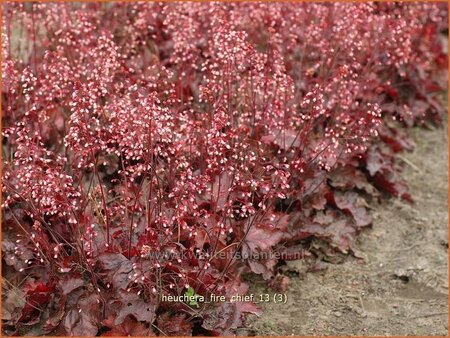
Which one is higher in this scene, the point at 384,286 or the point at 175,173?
the point at 175,173

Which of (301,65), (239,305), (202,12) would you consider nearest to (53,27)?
(202,12)

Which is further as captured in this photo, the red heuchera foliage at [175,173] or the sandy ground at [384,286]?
the sandy ground at [384,286]

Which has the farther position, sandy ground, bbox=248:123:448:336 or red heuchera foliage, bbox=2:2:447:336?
sandy ground, bbox=248:123:448:336

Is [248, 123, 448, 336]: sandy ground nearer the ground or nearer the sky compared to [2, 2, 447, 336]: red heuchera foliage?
nearer the ground

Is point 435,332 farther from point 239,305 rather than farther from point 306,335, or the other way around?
point 239,305

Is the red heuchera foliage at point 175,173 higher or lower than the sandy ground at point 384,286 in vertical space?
higher
